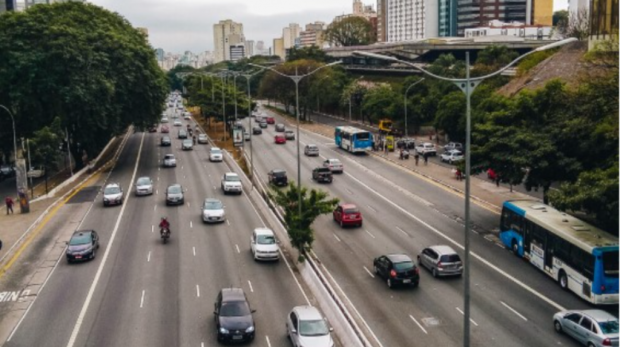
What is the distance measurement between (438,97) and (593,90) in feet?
167

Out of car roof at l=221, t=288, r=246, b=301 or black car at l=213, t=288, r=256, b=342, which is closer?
black car at l=213, t=288, r=256, b=342

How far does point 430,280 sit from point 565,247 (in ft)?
19.8

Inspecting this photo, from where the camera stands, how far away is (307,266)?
31.1 m

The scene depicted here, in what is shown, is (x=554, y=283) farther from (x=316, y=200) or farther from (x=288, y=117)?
(x=288, y=117)

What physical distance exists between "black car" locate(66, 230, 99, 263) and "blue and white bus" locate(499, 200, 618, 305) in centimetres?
2174

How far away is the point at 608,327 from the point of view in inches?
860

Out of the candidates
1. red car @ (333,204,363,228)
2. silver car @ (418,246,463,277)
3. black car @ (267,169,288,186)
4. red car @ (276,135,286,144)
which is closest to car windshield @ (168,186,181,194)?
black car @ (267,169,288,186)

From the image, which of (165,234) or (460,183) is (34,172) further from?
(460,183)

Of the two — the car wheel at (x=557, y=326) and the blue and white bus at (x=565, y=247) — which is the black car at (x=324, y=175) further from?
the car wheel at (x=557, y=326)

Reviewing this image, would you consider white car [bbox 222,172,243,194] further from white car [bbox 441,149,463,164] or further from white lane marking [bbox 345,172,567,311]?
white car [bbox 441,149,463,164]

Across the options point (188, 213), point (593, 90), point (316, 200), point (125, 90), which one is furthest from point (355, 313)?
point (125, 90)

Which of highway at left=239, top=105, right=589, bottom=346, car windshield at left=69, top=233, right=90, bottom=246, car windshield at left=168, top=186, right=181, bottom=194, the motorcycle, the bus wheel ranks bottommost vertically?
highway at left=239, top=105, right=589, bottom=346

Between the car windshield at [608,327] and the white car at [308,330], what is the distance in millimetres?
8872

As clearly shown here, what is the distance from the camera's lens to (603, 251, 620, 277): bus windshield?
26.1 meters
